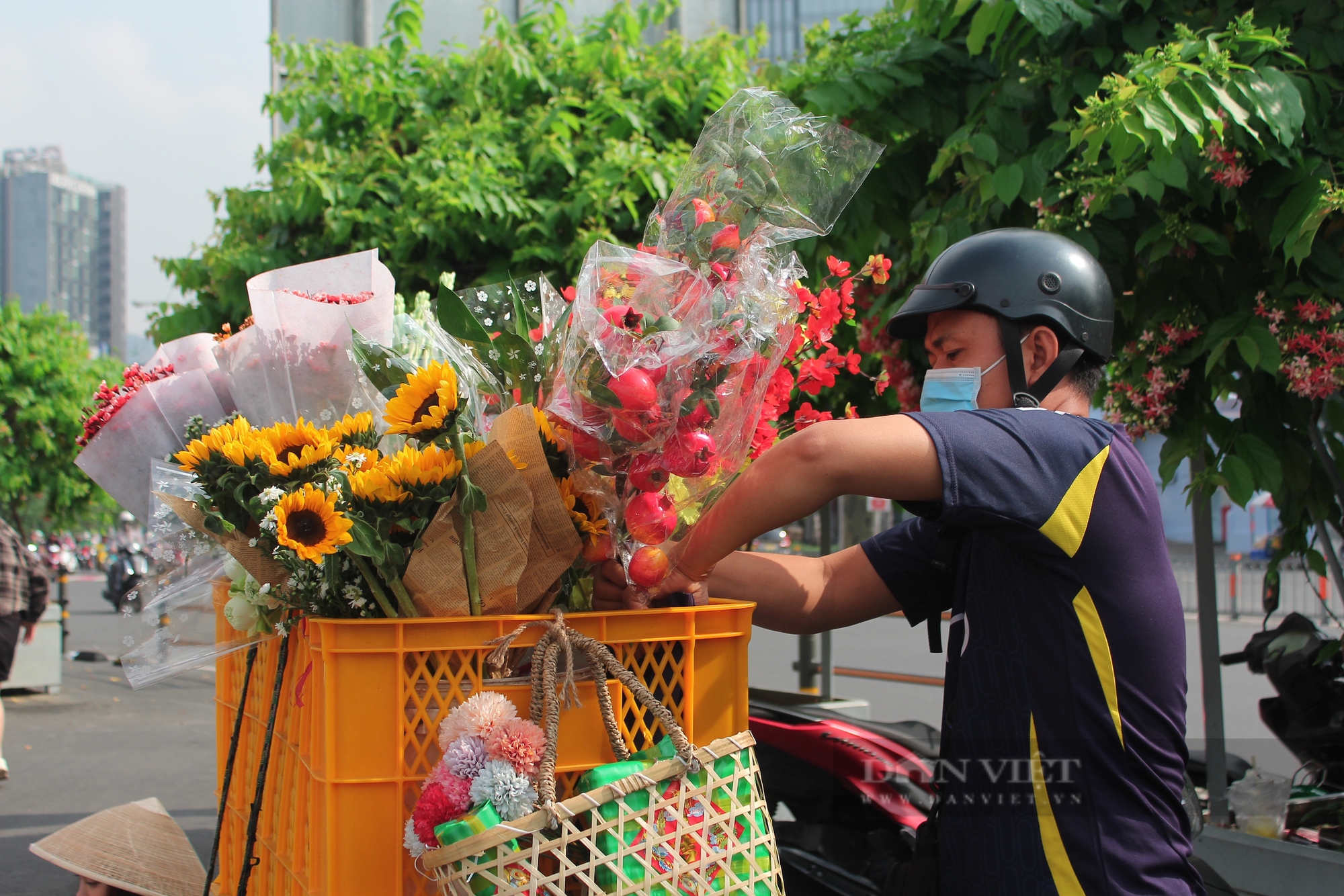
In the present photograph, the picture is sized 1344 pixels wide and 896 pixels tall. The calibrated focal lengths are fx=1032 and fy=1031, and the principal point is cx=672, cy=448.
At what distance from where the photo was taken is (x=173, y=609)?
187cm

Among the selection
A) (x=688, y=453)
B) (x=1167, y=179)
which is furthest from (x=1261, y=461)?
(x=688, y=453)

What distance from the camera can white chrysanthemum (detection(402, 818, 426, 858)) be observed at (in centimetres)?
138

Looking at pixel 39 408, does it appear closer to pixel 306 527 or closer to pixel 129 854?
pixel 129 854

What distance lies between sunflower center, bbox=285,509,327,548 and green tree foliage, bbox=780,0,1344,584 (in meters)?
2.44

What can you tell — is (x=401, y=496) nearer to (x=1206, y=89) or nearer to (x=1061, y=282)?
(x=1061, y=282)

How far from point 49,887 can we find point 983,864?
5105mm

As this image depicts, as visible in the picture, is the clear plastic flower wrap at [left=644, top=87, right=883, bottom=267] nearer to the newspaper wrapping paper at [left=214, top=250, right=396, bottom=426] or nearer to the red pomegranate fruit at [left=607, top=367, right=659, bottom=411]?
the red pomegranate fruit at [left=607, top=367, right=659, bottom=411]

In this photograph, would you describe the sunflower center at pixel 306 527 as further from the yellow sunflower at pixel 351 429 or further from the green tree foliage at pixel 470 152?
the green tree foliage at pixel 470 152

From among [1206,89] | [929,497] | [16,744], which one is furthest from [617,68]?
[16,744]

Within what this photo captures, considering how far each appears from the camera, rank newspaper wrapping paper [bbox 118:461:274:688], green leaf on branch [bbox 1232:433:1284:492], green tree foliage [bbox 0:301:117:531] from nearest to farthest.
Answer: newspaper wrapping paper [bbox 118:461:274:688] < green leaf on branch [bbox 1232:433:1284:492] < green tree foliage [bbox 0:301:117:531]

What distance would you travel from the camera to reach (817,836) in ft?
12.3

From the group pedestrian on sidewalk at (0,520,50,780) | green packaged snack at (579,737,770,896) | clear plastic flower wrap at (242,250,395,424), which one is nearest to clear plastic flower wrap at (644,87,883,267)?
clear plastic flower wrap at (242,250,395,424)

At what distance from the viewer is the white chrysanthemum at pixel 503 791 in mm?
1327

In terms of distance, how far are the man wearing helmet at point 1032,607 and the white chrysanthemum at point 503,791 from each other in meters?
0.43
